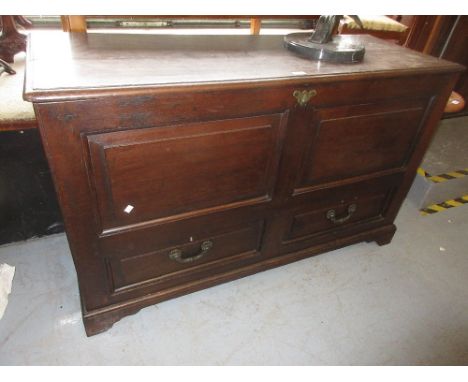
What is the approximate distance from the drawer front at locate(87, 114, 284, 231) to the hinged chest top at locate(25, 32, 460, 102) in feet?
0.38

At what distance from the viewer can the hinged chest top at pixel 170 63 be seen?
72cm

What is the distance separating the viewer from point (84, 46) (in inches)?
37.2

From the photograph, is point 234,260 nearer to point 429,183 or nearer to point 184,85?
point 184,85

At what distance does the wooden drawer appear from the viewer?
999mm

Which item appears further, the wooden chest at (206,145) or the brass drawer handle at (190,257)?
the brass drawer handle at (190,257)

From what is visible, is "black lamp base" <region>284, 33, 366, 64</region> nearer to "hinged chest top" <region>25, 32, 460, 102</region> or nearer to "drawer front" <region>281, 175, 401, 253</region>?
"hinged chest top" <region>25, 32, 460, 102</region>

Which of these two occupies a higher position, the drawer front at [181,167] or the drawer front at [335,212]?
the drawer front at [181,167]

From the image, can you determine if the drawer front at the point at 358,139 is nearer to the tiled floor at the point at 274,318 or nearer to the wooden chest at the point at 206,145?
the wooden chest at the point at 206,145

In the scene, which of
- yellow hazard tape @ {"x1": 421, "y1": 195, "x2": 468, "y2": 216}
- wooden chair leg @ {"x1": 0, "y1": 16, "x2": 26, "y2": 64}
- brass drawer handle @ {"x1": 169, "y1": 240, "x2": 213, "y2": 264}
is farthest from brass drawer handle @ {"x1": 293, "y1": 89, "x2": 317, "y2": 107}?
yellow hazard tape @ {"x1": 421, "y1": 195, "x2": 468, "y2": 216}

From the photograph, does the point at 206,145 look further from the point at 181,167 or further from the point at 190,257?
the point at 190,257

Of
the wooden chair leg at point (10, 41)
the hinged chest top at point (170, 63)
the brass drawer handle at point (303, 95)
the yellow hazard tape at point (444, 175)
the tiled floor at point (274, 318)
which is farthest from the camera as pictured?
the yellow hazard tape at point (444, 175)

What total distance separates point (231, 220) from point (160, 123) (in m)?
0.43

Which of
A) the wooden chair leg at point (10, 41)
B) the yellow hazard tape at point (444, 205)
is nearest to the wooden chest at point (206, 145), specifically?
the wooden chair leg at point (10, 41)

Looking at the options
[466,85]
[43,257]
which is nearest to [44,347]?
[43,257]
